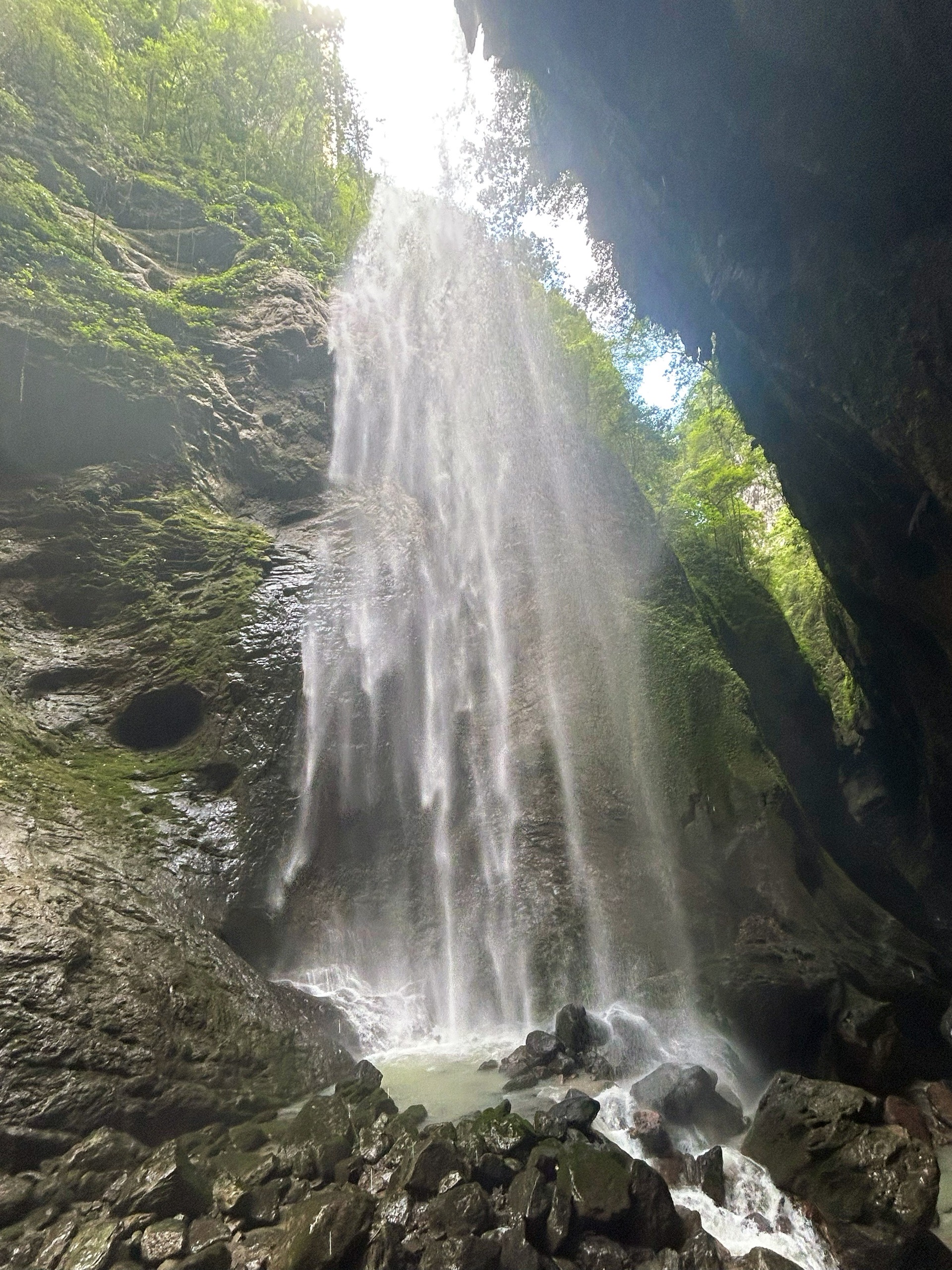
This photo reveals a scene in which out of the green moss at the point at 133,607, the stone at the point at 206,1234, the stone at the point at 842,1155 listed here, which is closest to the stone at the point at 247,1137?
the stone at the point at 206,1234

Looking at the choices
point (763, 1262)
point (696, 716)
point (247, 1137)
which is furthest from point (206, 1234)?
point (696, 716)

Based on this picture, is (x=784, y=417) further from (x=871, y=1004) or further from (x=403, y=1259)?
(x=403, y=1259)

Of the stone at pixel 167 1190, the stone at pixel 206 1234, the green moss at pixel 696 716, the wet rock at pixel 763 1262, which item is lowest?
the wet rock at pixel 763 1262

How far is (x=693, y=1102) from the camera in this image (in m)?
5.96

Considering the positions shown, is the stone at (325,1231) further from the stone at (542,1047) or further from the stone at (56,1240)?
the stone at (542,1047)

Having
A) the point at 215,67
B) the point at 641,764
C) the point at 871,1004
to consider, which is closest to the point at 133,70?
the point at 215,67

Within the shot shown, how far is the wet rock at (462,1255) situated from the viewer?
3.88 m

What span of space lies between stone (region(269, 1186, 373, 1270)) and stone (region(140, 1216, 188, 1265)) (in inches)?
22.6

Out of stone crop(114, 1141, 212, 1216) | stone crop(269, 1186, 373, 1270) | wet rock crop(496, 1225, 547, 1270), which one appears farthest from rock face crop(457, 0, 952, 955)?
stone crop(114, 1141, 212, 1216)

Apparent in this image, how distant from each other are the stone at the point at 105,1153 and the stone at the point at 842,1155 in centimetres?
468

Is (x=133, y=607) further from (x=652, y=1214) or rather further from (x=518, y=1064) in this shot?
(x=652, y=1214)

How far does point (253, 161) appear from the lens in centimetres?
1722

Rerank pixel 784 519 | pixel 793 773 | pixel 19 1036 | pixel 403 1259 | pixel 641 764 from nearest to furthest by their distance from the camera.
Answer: pixel 403 1259, pixel 19 1036, pixel 641 764, pixel 793 773, pixel 784 519

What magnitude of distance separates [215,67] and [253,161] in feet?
8.04
